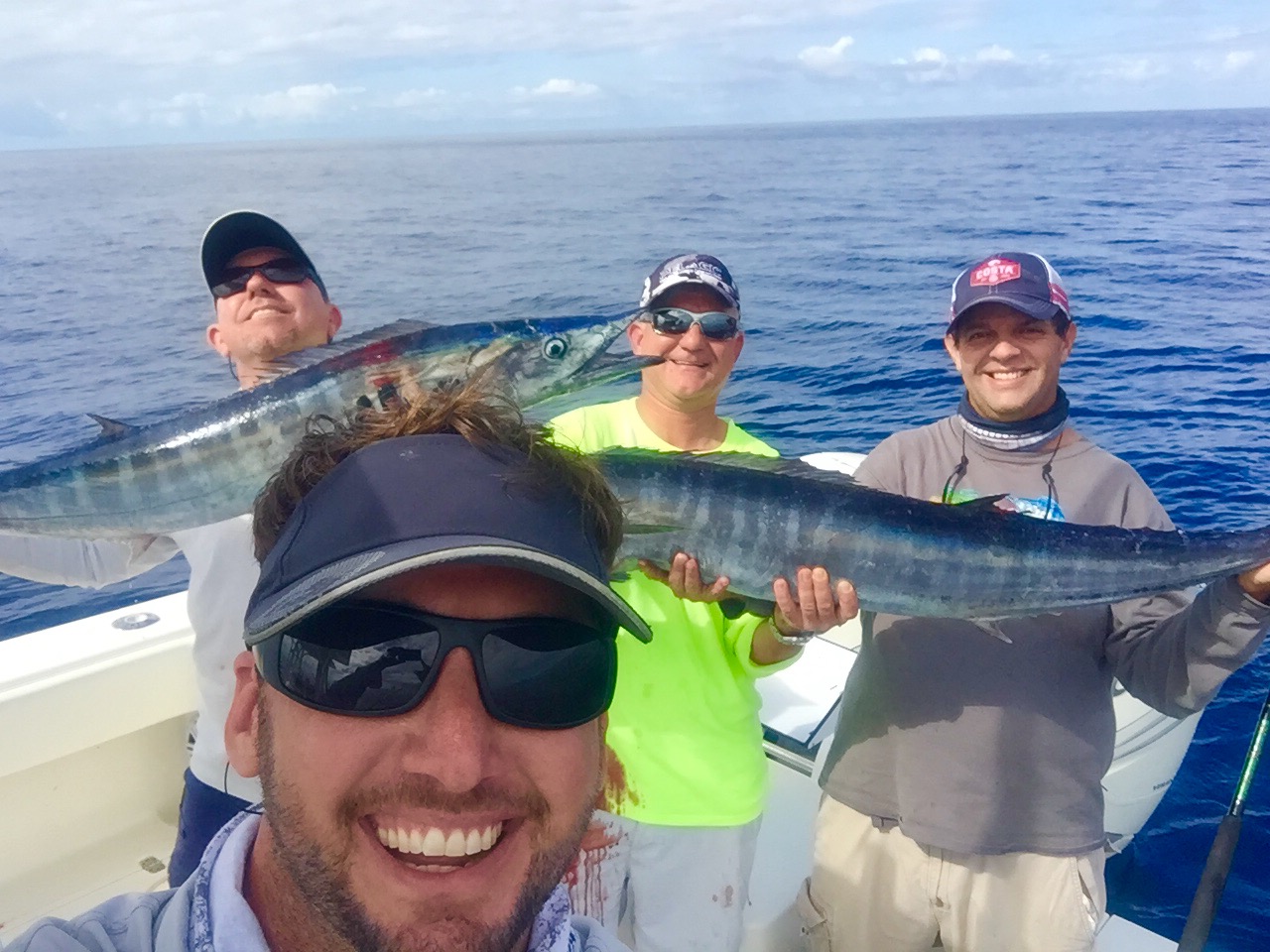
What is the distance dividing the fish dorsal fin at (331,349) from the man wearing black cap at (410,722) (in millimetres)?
1446

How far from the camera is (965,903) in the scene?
112 inches

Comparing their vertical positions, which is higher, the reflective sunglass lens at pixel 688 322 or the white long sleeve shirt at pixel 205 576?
the reflective sunglass lens at pixel 688 322

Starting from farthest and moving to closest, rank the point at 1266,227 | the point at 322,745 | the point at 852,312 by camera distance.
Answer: the point at 1266,227, the point at 852,312, the point at 322,745

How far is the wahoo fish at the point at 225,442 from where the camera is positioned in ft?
9.13

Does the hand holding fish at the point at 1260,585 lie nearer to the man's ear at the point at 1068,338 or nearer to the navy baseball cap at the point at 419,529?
the man's ear at the point at 1068,338

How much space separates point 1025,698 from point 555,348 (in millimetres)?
1863

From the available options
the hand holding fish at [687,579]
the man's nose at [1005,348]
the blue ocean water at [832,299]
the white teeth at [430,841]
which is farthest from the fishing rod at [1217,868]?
the white teeth at [430,841]

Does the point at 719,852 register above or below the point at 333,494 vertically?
below

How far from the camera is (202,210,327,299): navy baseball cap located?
3008 millimetres

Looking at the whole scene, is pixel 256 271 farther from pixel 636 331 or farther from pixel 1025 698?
pixel 1025 698

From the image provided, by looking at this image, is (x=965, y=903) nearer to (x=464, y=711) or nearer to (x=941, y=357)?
(x=464, y=711)

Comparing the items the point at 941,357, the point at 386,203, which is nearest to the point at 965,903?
the point at 941,357

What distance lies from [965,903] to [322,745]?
238cm

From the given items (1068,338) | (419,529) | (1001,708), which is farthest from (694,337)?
(419,529)
